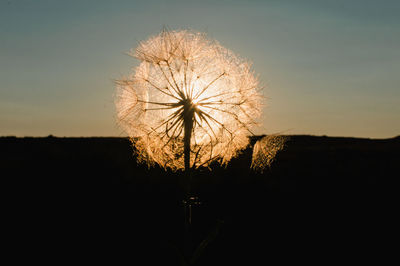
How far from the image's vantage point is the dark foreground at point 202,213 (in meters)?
10.7

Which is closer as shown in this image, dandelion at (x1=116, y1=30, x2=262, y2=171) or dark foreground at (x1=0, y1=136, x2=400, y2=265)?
dandelion at (x1=116, y1=30, x2=262, y2=171)

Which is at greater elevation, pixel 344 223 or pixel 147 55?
pixel 147 55

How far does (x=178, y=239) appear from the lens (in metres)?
12.0

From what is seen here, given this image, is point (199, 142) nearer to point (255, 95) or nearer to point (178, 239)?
point (255, 95)

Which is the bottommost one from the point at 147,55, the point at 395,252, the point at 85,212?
the point at 395,252

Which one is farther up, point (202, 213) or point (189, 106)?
point (189, 106)

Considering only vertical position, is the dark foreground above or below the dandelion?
below

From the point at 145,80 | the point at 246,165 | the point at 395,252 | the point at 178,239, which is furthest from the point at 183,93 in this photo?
the point at 246,165

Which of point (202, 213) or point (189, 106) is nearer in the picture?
point (189, 106)

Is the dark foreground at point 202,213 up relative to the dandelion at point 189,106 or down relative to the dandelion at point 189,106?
down

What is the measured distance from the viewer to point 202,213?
1336 centimetres

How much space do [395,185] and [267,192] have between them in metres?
7.20

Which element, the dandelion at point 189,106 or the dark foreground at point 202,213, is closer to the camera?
the dandelion at point 189,106

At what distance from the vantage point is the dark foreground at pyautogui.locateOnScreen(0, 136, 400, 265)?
35.0 feet
